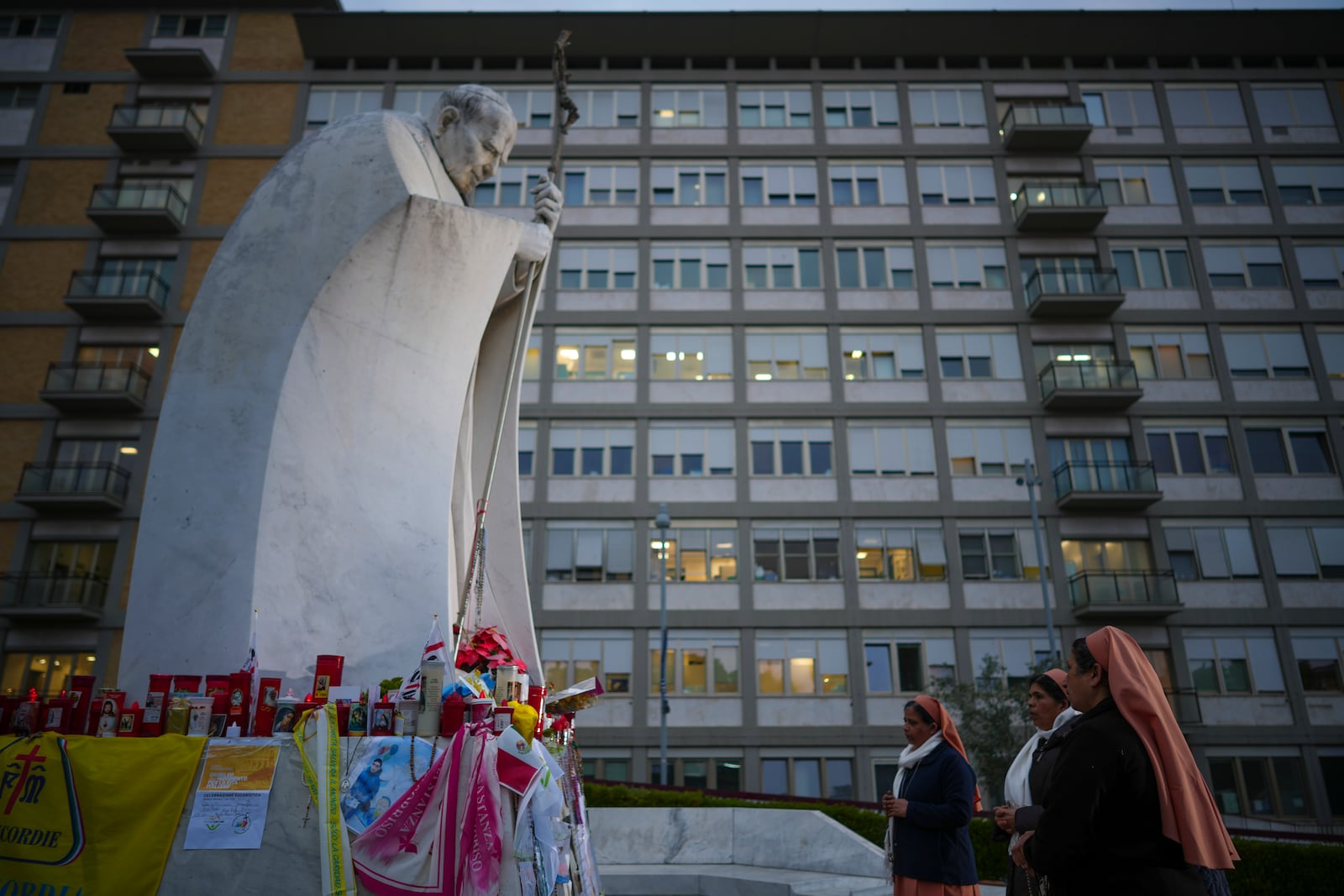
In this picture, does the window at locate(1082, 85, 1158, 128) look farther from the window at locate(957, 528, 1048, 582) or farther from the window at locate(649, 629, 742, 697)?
the window at locate(649, 629, 742, 697)

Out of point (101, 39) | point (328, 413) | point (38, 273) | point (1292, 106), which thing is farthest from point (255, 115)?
point (1292, 106)

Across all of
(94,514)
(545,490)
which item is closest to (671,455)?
(545,490)

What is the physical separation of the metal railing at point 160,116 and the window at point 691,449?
19.9 m

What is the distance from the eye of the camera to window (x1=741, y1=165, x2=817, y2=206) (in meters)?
31.5

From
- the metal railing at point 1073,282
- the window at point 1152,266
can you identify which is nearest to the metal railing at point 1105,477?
the metal railing at point 1073,282

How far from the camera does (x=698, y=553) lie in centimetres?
2747

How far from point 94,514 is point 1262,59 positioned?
43.4 metres

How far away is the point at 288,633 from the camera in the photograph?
5.17 metres

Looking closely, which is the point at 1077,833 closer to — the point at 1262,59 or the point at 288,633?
the point at 288,633

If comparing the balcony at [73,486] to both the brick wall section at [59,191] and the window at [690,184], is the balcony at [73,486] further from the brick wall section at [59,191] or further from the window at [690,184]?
the window at [690,184]

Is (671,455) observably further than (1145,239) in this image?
No

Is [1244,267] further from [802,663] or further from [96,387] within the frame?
[96,387]

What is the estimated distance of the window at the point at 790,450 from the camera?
1116 inches

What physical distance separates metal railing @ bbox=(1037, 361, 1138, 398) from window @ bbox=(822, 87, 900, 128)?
10.9m
